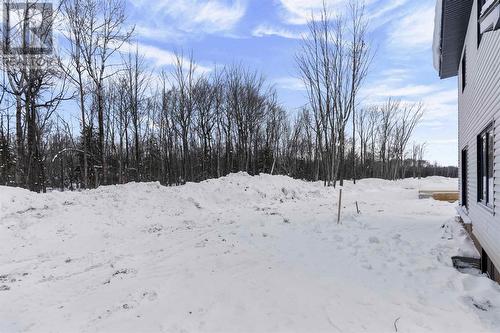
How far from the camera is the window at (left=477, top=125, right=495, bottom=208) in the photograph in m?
6.32

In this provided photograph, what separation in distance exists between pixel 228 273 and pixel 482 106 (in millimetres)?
5878

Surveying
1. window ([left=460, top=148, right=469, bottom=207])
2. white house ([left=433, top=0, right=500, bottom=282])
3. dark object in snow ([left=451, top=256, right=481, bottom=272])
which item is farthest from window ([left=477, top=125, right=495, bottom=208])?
window ([left=460, top=148, right=469, bottom=207])

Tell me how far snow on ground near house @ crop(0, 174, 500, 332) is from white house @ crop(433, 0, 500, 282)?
598 millimetres

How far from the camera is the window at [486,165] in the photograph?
632cm

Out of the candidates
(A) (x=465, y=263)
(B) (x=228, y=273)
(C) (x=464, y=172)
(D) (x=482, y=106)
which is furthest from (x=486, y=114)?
(B) (x=228, y=273)

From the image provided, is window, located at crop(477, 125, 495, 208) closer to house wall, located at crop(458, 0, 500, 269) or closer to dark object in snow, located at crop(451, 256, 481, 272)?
house wall, located at crop(458, 0, 500, 269)

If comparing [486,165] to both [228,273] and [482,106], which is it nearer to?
[482,106]

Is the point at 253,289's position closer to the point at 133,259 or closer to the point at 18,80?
the point at 133,259

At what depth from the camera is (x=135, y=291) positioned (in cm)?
535

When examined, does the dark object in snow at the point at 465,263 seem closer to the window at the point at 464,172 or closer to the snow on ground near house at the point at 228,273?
the snow on ground near house at the point at 228,273

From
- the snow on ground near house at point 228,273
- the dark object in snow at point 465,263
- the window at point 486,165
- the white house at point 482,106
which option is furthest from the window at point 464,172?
the dark object in snow at point 465,263

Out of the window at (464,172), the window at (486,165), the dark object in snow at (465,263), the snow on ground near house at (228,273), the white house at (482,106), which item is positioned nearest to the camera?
the snow on ground near house at (228,273)

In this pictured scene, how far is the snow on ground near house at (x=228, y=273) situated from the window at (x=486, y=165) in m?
1.11

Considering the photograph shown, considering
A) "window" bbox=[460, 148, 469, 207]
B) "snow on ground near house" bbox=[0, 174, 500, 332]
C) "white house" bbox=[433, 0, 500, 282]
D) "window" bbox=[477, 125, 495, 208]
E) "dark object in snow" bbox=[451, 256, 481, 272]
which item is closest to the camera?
"snow on ground near house" bbox=[0, 174, 500, 332]
